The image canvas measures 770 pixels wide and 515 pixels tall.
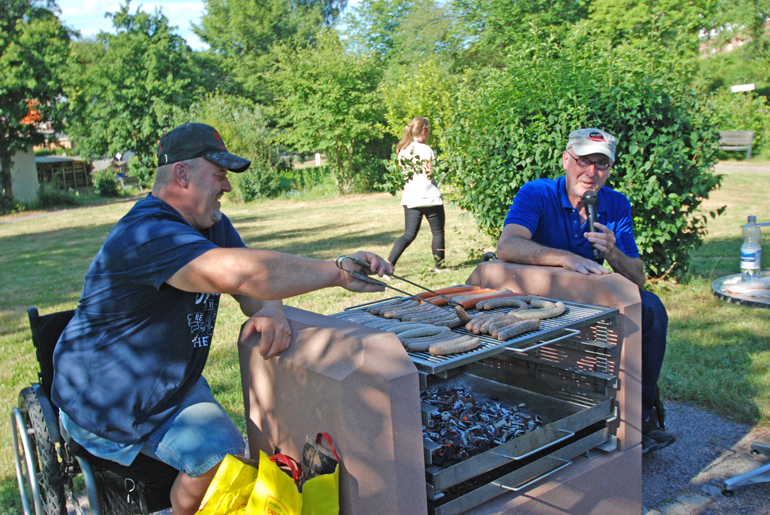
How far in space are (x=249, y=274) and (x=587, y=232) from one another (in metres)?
2.13

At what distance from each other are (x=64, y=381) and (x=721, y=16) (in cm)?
4137

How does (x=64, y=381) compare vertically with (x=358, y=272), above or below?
below

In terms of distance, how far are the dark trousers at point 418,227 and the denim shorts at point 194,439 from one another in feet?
19.5

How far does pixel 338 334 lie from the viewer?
2.17 metres

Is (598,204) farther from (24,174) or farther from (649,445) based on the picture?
(24,174)

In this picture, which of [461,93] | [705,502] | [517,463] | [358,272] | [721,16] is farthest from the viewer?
[721,16]

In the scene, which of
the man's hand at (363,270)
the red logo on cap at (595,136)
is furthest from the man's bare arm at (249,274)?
the red logo on cap at (595,136)

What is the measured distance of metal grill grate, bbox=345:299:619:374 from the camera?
6.98ft

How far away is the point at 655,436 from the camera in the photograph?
11.3ft

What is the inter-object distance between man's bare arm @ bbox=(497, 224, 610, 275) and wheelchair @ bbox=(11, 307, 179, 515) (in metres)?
2.07

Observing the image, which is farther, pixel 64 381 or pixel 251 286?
pixel 64 381

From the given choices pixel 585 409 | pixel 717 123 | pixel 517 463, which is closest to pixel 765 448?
pixel 585 409

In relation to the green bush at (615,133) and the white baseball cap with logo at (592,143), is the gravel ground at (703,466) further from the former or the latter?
the green bush at (615,133)

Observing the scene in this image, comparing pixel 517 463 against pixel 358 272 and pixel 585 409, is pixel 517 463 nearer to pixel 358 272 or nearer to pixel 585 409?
pixel 585 409
